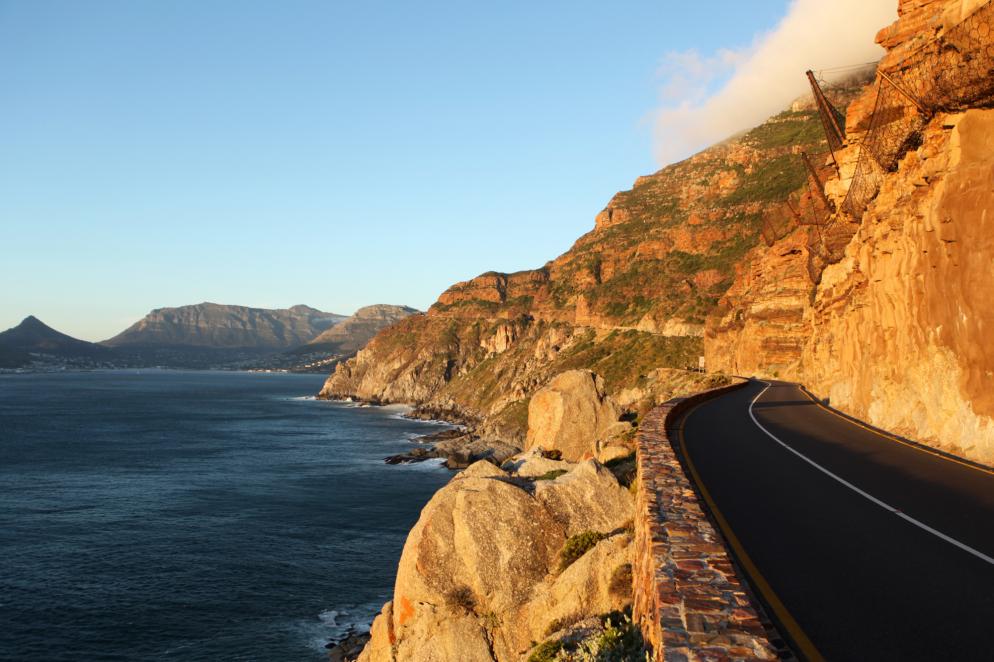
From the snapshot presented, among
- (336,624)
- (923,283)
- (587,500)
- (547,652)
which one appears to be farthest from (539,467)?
(336,624)

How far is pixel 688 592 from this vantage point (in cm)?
670

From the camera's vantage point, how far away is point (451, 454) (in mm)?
75250

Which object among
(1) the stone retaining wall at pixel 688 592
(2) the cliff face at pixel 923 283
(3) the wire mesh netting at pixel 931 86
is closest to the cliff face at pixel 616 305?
(2) the cliff face at pixel 923 283

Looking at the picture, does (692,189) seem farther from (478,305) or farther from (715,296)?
(478,305)

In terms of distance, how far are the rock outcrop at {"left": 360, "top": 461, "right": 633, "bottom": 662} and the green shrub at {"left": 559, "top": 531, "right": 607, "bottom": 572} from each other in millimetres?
200

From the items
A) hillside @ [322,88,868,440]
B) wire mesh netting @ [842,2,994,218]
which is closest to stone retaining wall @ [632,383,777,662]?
wire mesh netting @ [842,2,994,218]

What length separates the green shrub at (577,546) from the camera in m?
16.6

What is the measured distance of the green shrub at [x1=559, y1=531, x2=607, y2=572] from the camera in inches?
655

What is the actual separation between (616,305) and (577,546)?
11795 centimetres

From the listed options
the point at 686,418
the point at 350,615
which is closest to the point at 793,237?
A: the point at 686,418

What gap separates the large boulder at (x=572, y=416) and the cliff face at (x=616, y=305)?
40.0 metres

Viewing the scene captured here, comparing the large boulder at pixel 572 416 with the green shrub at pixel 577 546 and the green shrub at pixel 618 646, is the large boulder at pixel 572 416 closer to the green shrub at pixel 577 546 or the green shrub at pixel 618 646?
the green shrub at pixel 577 546

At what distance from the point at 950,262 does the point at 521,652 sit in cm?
1583

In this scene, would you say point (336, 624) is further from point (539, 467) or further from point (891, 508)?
point (891, 508)
